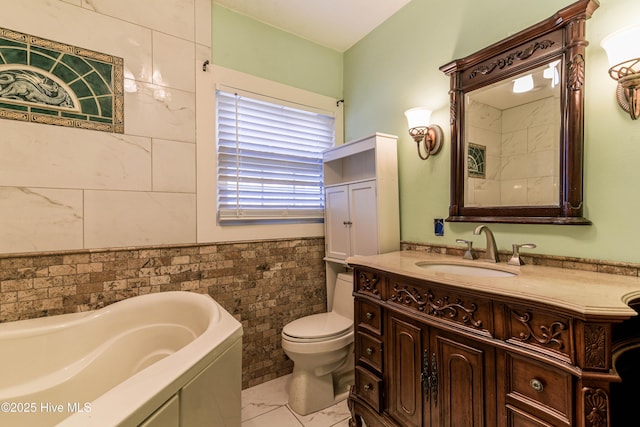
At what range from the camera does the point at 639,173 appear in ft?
3.63

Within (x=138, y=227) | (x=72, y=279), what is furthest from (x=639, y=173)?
(x=72, y=279)

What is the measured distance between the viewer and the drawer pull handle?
35.2 inches

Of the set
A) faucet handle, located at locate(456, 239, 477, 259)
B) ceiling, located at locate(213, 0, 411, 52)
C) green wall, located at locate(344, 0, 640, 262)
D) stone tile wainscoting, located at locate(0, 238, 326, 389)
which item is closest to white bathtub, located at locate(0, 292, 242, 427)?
stone tile wainscoting, located at locate(0, 238, 326, 389)

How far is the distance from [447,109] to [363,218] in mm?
891

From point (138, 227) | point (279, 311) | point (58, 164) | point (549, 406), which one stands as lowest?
point (279, 311)

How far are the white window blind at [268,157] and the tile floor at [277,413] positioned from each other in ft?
4.23

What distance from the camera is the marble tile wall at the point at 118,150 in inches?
59.8

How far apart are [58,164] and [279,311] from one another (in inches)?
67.5

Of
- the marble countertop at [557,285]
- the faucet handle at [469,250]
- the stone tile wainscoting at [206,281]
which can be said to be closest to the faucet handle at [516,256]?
the marble countertop at [557,285]

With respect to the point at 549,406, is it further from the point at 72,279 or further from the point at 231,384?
the point at 72,279

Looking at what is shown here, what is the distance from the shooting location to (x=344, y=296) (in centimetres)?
225

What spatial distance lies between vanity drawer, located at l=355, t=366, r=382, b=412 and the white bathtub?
2.21 feet

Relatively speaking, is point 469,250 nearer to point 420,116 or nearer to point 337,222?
point 420,116

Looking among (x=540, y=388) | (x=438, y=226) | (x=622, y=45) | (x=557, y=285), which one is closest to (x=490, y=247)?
(x=438, y=226)
